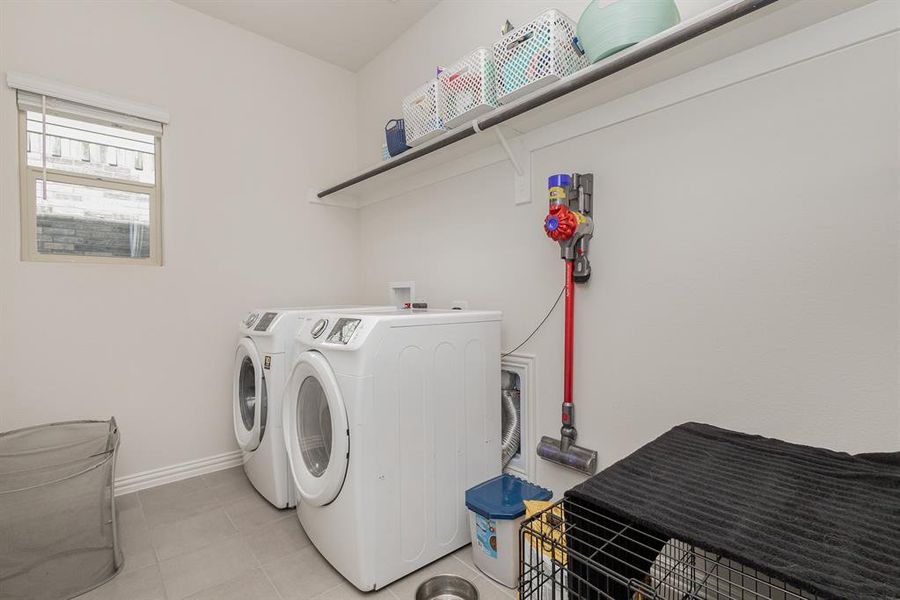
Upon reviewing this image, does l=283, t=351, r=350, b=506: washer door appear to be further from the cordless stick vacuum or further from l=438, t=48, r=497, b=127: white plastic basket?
l=438, t=48, r=497, b=127: white plastic basket

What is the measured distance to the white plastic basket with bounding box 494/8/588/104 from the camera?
5.22 feet

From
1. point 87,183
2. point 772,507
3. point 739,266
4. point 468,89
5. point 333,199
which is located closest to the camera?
point 772,507

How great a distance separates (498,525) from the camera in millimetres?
1621

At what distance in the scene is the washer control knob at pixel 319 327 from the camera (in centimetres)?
176

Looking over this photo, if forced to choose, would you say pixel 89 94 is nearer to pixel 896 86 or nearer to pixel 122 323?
pixel 122 323

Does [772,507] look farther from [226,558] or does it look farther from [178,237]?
[178,237]

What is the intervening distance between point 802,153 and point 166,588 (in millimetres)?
2768

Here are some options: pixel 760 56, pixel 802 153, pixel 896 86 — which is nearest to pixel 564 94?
pixel 760 56

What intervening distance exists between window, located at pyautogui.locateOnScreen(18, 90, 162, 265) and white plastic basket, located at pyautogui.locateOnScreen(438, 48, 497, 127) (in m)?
1.90

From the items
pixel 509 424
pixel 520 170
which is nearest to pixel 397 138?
pixel 520 170

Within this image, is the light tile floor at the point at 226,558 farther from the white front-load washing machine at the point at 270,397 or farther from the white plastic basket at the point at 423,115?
the white plastic basket at the point at 423,115

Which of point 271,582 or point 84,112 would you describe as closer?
point 271,582

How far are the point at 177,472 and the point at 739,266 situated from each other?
322 centimetres

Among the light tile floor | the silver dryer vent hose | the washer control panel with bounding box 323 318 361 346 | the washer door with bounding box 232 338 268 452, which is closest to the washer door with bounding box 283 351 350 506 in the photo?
the washer control panel with bounding box 323 318 361 346
